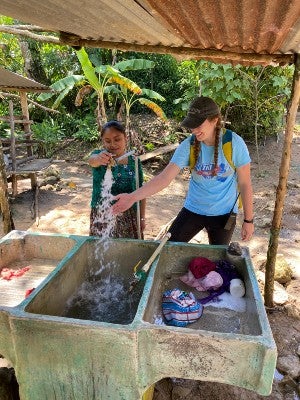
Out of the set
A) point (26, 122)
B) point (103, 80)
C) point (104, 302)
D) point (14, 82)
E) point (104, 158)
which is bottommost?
point (104, 302)

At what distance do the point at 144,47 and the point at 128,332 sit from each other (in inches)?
91.3

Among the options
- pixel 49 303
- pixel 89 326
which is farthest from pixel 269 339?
pixel 49 303

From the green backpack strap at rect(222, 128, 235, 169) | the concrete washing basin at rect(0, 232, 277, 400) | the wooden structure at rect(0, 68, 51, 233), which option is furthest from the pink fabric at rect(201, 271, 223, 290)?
the wooden structure at rect(0, 68, 51, 233)

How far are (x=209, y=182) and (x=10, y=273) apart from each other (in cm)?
171

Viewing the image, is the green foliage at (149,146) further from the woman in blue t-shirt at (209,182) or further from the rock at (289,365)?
the rock at (289,365)

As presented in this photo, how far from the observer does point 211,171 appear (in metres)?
2.68

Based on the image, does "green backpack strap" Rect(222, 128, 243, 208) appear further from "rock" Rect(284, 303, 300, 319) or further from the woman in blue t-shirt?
"rock" Rect(284, 303, 300, 319)

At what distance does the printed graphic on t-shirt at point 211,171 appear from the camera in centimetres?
267

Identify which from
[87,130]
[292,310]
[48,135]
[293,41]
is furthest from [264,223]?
[48,135]

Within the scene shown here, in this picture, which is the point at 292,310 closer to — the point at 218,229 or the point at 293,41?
the point at 218,229

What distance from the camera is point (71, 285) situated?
97.0 inches

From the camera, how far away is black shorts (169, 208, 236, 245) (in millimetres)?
2863

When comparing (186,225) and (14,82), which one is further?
(14,82)

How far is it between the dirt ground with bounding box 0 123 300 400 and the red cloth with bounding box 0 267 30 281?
4.50ft
